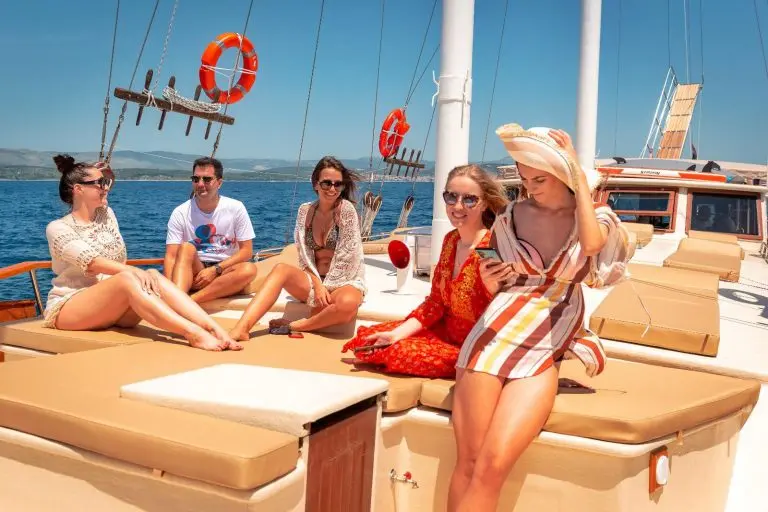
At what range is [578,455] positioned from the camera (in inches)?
104

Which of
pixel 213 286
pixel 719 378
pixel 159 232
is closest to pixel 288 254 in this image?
pixel 213 286

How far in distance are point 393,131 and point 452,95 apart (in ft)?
24.8

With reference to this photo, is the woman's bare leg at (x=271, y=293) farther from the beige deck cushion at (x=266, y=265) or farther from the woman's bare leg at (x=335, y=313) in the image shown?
the beige deck cushion at (x=266, y=265)

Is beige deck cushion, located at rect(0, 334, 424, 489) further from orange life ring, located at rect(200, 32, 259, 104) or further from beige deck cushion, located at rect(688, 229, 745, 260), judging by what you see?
beige deck cushion, located at rect(688, 229, 745, 260)

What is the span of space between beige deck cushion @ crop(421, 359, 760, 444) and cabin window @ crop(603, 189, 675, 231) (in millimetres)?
6082

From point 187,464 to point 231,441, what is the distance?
143 millimetres

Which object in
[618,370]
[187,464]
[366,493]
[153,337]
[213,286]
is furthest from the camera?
[213,286]

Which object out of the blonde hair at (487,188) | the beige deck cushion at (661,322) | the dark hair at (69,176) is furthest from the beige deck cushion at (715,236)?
the dark hair at (69,176)

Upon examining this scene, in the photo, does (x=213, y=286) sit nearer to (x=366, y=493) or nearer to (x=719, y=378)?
(x=366, y=493)

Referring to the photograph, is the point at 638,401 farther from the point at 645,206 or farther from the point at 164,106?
the point at 645,206

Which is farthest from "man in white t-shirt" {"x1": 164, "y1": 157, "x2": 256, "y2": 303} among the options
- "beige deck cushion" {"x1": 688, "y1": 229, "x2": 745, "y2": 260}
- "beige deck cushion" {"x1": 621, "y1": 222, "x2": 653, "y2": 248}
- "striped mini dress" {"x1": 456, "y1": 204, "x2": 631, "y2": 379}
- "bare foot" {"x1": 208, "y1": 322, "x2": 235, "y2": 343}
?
"beige deck cushion" {"x1": 688, "y1": 229, "x2": 745, "y2": 260}

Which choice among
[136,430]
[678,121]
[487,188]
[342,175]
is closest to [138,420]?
[136,430]

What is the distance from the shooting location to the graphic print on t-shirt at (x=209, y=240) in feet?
15.9

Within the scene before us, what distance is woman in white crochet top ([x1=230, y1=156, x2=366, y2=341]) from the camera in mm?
4188
